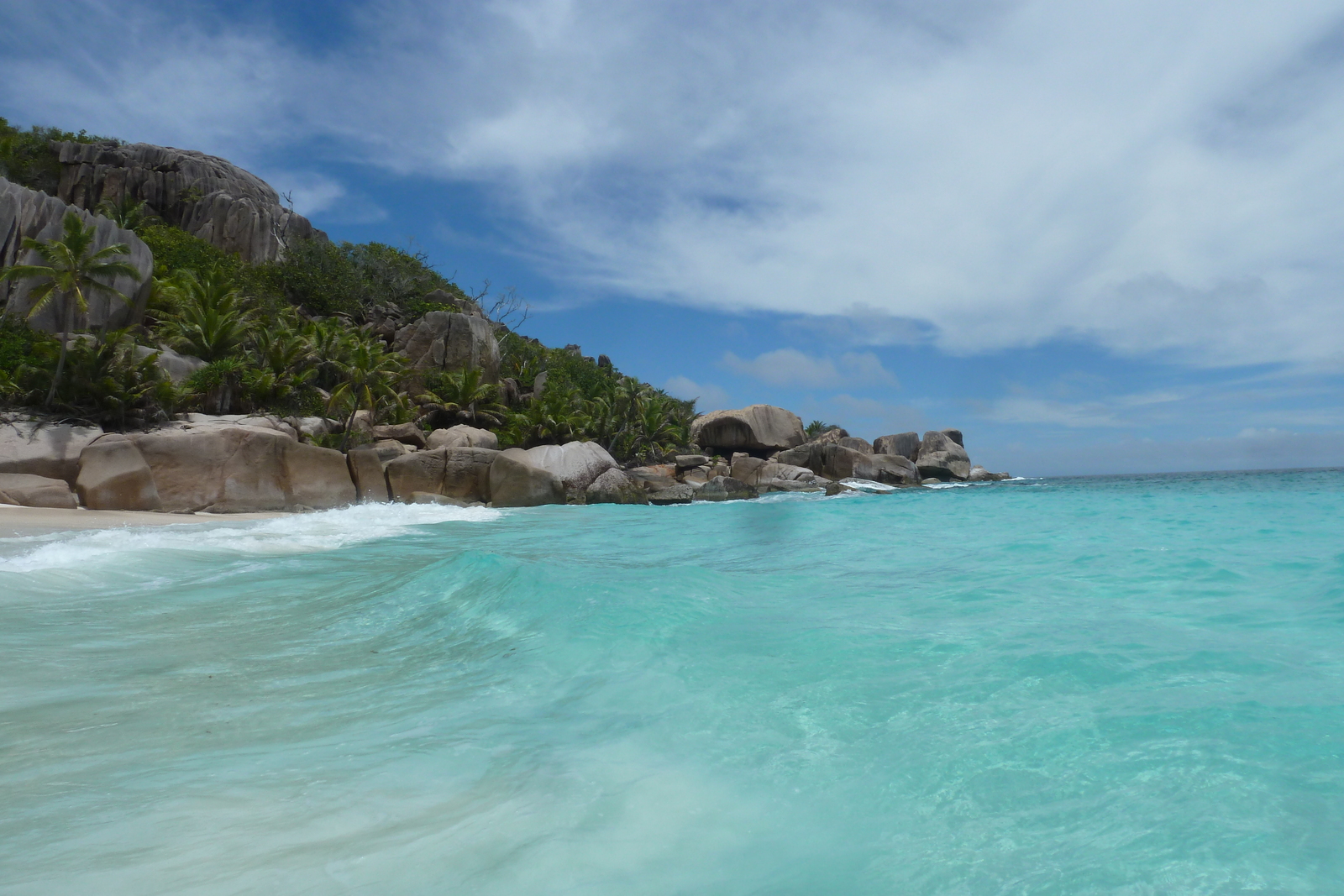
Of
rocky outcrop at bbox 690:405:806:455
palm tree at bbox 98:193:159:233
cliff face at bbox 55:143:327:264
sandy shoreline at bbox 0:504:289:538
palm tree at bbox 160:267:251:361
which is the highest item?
cliff face at bbox 55:143:327:264

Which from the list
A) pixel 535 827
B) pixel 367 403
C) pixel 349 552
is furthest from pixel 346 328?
pixel 535 827

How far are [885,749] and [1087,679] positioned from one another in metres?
1.82

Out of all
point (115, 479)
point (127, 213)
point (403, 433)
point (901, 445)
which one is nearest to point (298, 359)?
point (403, 433)

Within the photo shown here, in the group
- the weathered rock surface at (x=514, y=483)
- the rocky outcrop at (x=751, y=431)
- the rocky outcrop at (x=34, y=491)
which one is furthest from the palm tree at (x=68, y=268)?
the rocky outcrop at (x=751, y=431)

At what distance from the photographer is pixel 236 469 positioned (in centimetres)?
1877

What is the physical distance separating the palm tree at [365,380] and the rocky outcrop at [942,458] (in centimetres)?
3440

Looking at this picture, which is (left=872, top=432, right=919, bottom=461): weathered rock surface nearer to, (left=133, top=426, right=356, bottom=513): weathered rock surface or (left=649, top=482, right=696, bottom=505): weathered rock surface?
(left=649, top=482, right=696, bottom=505): weathered rock surface

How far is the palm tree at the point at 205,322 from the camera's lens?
25.7 m

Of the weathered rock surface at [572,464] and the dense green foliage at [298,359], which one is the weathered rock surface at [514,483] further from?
the dense green foliage at [298,359]

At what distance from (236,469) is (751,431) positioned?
103 ft

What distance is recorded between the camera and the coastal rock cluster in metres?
16.8

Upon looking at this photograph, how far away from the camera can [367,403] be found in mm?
28984

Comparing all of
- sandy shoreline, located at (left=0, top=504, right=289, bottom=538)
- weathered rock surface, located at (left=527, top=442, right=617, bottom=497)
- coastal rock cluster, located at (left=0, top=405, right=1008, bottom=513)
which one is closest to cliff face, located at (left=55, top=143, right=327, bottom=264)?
coastal rock cluster, located at (left=0, top=405, right=1008, bottom=513)

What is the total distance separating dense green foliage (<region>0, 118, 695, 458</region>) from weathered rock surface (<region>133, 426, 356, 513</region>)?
265cm
